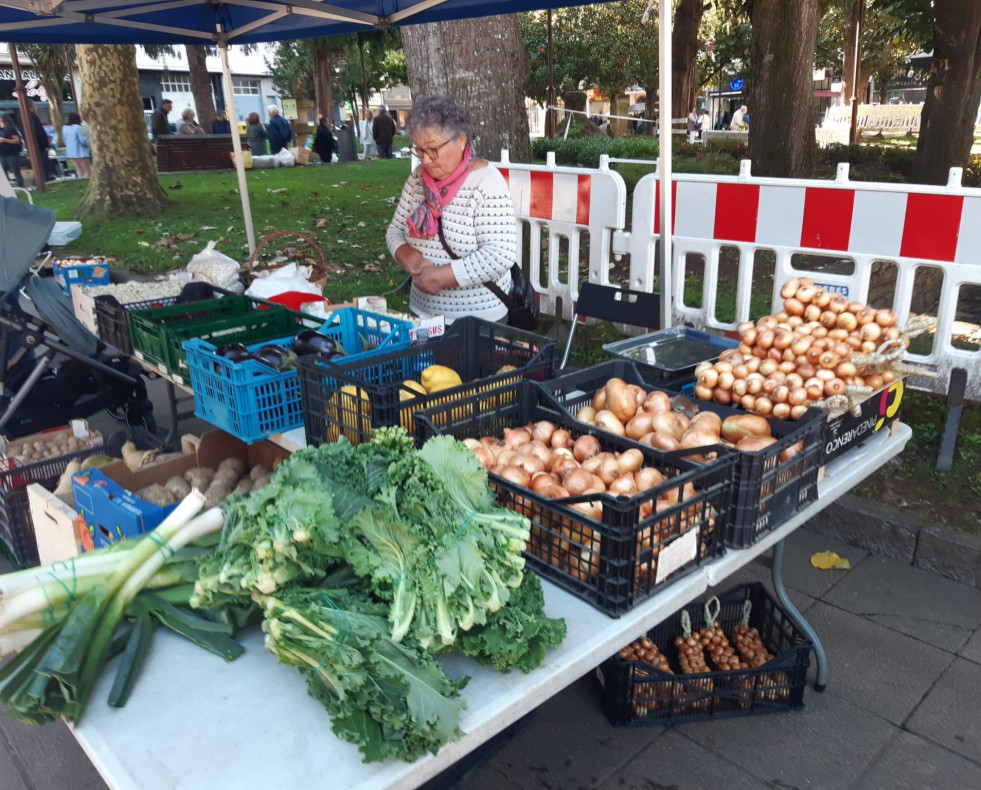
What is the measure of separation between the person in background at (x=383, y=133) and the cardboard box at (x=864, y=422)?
2764cm

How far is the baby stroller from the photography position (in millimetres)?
3895

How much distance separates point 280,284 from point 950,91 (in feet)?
32.7

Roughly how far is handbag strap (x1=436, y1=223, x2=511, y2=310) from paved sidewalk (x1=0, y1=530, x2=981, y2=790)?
72.3 inches

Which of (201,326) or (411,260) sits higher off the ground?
(411,260)

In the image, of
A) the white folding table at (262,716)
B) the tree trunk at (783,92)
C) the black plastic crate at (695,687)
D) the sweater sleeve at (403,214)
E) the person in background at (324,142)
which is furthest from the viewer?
the person in background at (324,142)

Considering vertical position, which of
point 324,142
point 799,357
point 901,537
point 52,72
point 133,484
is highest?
point 52,72

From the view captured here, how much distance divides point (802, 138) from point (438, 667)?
9.35 m

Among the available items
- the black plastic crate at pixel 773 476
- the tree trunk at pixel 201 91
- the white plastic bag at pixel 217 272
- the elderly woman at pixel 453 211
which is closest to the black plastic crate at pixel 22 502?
the white plastic bag at pixel 217 272

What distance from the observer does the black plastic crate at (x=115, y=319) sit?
3.89 meters

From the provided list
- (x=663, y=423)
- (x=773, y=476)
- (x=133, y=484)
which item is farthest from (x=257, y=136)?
(x=773, y=476)

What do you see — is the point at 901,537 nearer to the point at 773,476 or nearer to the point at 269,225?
the point at 773,476

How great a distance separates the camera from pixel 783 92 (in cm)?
921

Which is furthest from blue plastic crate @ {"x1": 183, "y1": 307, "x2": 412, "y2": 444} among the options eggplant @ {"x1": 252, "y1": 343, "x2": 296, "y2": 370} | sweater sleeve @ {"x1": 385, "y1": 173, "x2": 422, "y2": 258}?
sweater sleeve @ {"x1": 385, "y1": 173, "x2": 422, "y2": 258}

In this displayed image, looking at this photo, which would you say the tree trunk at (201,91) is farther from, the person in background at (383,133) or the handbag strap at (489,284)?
the handbag strap at (489,284)
